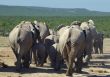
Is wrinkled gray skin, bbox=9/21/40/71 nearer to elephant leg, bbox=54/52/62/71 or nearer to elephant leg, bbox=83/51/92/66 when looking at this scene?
elephant leg, bbox=54/52/62/71

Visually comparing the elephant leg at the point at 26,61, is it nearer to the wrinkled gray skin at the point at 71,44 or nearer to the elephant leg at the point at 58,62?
the elephant leg at the point at 58,62

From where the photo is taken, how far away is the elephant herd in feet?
54.0

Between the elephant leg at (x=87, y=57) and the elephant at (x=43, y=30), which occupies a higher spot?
the elephant at (x=43, y=30)

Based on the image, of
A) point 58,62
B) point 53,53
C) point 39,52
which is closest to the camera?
point 58,62

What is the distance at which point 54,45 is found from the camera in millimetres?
19188

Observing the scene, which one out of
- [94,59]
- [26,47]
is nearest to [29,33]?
[26,47]

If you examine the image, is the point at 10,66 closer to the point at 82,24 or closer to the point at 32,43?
the point at 32,43

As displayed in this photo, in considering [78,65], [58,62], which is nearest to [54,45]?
[58,62]

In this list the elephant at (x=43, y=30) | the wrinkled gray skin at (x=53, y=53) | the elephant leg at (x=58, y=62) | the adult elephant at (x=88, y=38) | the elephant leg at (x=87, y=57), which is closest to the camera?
the adult elephant at (x=88, y=38)

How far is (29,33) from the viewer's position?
18.2 metres

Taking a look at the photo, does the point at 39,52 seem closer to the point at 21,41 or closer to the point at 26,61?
the point at 26,61

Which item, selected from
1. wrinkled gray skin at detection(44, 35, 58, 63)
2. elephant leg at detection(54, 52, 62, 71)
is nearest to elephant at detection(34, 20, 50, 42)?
wrinkled gray skin at detection(44, 35, 58, 63)

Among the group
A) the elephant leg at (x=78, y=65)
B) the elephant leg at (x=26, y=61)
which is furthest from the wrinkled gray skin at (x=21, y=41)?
the elephant leg at (x=78, y=65)

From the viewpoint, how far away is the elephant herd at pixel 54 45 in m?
16.5
